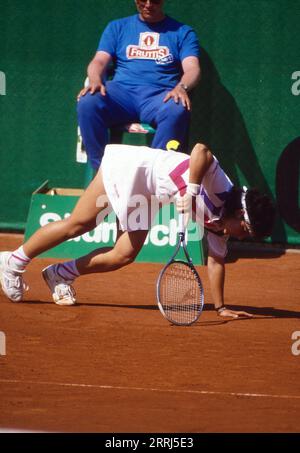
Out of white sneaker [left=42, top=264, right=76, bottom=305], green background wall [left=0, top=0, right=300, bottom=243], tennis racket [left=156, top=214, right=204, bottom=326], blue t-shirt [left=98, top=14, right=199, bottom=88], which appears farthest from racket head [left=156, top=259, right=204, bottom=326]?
green background wall [left=0, top=0, right=300, bottom=243]

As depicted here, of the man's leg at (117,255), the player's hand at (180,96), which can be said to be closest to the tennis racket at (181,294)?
the man's leg at (117,255)

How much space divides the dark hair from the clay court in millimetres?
643

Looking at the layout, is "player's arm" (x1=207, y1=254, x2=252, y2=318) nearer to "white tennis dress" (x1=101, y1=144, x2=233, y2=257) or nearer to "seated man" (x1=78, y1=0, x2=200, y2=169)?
"white tennis dress" (x1=101, y1=144, x2=233, y2=257)

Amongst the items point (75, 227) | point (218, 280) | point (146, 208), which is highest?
point (146, 208)

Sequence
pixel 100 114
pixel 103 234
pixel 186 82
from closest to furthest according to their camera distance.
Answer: pixel 186 82, pixel 100 114, pixel 103 234

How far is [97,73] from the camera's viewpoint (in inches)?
314

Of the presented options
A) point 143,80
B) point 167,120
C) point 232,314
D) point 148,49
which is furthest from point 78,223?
point 148,49

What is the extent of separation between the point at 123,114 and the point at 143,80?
0.30 m

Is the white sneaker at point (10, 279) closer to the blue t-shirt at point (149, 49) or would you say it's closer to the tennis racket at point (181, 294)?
the tennis racket at point (181, 294)

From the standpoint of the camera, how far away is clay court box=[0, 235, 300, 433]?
14.8ft

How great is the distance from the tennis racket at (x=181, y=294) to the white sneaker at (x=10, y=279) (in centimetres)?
97

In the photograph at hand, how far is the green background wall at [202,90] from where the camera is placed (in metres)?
8.96

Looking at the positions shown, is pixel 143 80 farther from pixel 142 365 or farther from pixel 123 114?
pixel 142 365

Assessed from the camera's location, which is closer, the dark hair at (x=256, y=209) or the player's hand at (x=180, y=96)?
the dark hair at (x=256, y=209)
